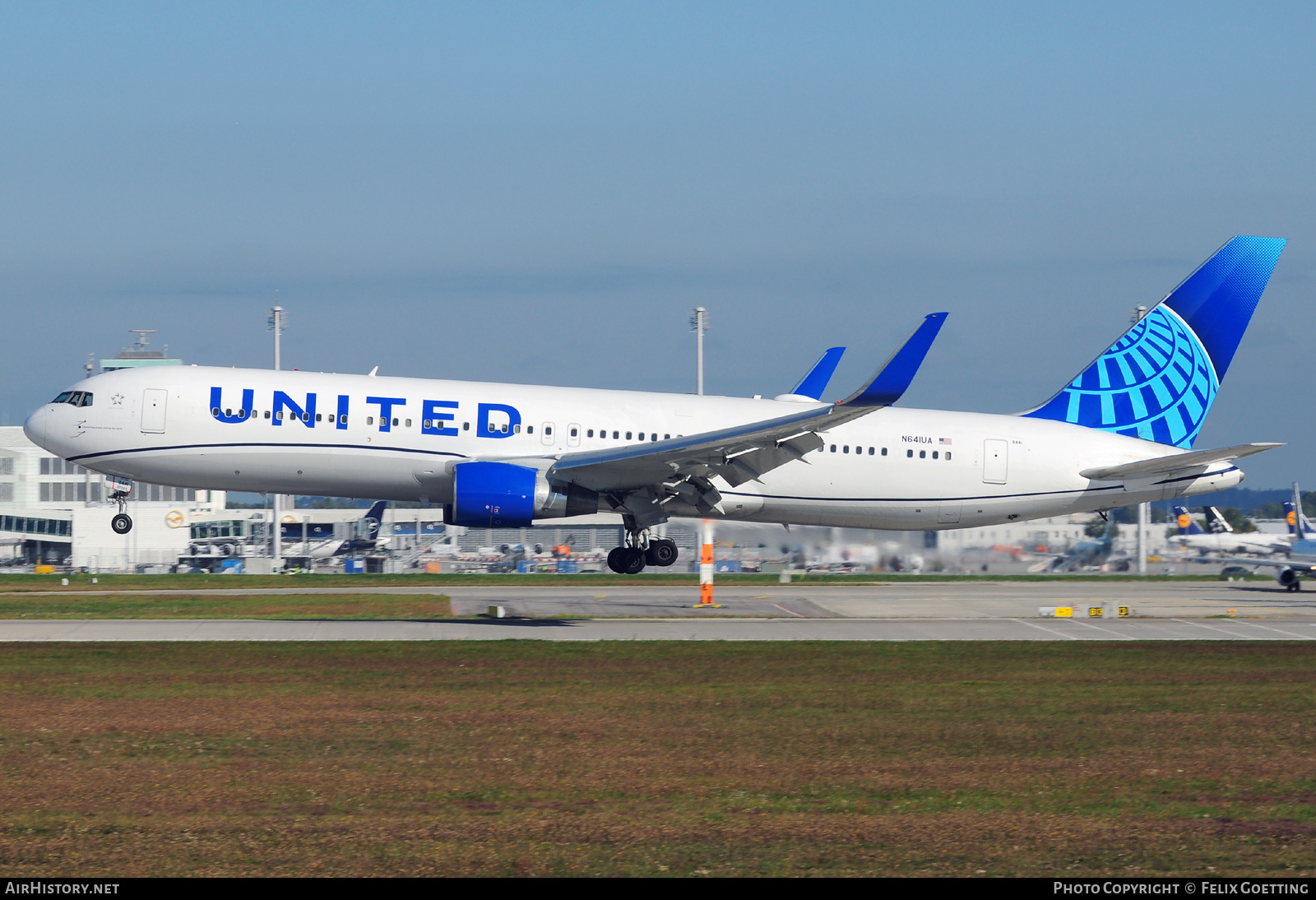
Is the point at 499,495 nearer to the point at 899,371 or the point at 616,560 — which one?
the point at 616,560

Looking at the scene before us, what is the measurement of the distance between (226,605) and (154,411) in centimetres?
518

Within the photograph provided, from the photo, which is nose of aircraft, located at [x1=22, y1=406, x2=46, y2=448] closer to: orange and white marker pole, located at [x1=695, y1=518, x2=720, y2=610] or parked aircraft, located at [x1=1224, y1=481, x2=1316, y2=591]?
orange and white marker pole, located at [x1=695, y1=518, x2=720, y2=610]

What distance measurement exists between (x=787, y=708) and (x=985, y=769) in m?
3.86

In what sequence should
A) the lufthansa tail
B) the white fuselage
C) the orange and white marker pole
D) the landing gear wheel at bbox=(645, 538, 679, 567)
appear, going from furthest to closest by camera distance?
A: the lufthansa tail, the landing gear wheel at bbox=(645, 538, 679, 567), the orange and white marker pole, the white fuselage

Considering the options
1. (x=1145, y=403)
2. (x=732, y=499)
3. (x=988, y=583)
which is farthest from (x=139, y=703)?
(x=988, y=583)

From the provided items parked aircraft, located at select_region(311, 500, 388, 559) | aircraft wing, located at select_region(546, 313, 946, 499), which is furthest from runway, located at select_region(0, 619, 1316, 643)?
parked aircraft, located at select_region(311, 500, 388, 559)

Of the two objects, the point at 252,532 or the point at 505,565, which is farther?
the point at 252,532

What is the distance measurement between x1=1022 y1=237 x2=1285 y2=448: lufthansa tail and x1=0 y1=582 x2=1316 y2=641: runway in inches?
203

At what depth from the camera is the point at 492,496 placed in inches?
1105

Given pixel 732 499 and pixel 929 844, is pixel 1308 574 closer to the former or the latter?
pixel 732 499

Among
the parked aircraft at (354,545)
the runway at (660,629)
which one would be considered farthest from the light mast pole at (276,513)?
the runway at (660,629)

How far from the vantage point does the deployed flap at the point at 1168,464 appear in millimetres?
29964

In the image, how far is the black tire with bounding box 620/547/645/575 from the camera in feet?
106

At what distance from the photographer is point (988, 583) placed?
44031mm
